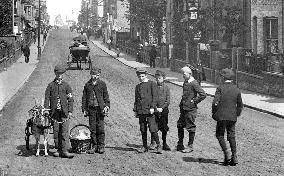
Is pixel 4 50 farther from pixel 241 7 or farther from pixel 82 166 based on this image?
pixel 82 166

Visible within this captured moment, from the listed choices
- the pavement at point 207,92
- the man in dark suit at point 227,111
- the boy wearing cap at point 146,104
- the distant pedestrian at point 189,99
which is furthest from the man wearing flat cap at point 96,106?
the pavement at point 207,92

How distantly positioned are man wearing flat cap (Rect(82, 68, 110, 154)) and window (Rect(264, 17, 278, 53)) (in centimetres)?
2177

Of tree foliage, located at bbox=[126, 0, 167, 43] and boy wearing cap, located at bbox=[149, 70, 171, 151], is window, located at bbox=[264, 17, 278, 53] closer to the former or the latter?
boy wearing cap, located at bbox=[149, 70, 171, 151]

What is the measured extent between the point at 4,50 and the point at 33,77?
257 inches

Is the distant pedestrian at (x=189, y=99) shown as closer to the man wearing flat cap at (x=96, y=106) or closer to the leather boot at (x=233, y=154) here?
the leather boot at (x=233, y=154)

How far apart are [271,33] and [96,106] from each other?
22.3m

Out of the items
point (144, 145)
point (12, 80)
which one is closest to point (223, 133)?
point (144, 145)

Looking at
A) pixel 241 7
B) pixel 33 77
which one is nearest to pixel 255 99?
pixel 241 7

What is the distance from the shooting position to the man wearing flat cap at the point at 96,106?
11.9 metres

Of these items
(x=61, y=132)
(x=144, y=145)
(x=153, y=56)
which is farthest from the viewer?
(x=153, y=56)

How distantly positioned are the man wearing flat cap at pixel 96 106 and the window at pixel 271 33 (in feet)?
71.4

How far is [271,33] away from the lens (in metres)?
32.1

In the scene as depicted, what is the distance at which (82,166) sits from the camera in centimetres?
1078

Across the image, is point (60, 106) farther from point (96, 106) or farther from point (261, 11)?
point (261, 11)
